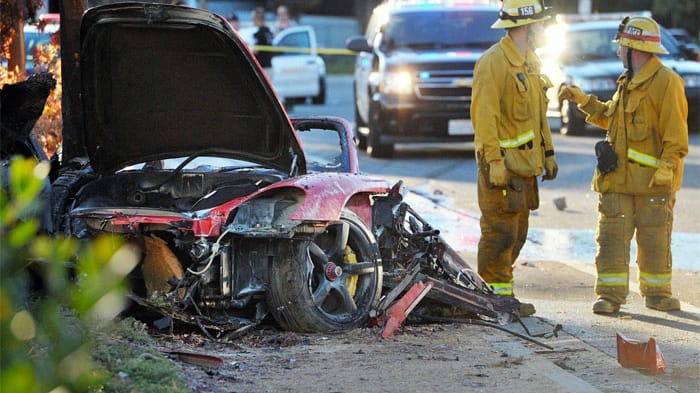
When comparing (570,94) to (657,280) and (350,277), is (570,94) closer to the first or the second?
(657,280)

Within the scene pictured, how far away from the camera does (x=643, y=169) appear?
292 inches

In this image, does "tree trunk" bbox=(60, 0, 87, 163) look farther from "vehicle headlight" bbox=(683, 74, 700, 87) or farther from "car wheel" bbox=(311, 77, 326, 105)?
"car wheel" bbox=(311, 77, 326, 105)

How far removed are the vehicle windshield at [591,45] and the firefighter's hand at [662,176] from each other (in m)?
12.6

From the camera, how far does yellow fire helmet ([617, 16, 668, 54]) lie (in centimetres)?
740

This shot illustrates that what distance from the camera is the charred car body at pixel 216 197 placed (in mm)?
5727

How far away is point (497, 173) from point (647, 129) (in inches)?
45.3

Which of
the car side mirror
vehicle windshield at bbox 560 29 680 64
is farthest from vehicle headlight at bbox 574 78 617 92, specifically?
the car side mirror

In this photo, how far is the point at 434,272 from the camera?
682 cm

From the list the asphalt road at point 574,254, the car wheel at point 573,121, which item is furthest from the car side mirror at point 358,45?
the car wheel at point 573,121

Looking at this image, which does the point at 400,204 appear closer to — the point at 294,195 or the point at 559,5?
the point at 294,195

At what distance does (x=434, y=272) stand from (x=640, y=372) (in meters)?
1.67

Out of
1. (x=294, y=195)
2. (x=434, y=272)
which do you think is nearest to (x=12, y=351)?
(x=294, y=195)

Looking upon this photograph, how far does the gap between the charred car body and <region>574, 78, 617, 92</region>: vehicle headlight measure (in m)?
12.3

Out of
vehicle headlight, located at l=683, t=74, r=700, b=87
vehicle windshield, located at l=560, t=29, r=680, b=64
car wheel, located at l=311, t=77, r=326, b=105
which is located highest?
vehicle windshield, located at l=560, t=29, r=680, b=64
